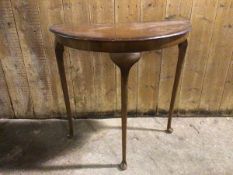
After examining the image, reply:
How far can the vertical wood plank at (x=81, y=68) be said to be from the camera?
1.27 metres

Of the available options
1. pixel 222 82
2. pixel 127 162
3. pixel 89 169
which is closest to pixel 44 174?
pixel 89 169

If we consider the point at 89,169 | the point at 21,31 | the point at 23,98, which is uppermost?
the point at 21,31

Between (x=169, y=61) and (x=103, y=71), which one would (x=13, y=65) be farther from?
(x=169, y=61)

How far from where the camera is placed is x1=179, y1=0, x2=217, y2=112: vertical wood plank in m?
1.28

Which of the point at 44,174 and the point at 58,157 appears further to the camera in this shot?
the point at 58,157

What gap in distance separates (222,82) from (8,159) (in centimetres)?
140

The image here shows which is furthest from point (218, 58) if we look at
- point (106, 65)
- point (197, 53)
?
point (106, 65)

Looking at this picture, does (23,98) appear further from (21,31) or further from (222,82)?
(222,82)

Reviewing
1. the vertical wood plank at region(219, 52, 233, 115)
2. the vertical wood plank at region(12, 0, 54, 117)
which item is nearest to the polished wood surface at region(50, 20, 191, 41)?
the vertical wood plank at region(12, 0, 54, 117)

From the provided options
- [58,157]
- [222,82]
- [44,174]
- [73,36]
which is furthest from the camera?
[222,82]

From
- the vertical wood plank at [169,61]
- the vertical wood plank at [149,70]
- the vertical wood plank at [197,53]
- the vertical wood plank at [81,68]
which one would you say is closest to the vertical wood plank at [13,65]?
the vertical wood plank at [81,68]

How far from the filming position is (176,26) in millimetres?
1024

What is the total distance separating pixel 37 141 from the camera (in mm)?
1444

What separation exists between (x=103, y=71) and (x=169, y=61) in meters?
0.42
